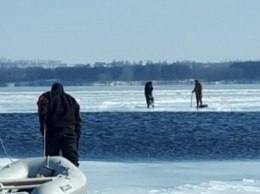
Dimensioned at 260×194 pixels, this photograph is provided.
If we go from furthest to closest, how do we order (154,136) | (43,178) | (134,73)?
1. (134,73)
2. (154,136)
3. (43,178)

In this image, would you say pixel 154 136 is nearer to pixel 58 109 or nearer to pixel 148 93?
pixel 148 93

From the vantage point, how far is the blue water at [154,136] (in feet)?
56.3

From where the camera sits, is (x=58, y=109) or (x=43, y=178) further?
(x=58, y=109)

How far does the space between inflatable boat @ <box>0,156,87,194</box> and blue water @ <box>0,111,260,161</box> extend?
18.8 ft

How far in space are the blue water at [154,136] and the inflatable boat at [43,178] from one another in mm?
5722

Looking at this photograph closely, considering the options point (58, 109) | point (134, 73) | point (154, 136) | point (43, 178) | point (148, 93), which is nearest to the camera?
point (43, 178)

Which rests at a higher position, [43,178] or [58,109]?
[58,109]

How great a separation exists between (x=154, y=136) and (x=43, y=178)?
12343mm

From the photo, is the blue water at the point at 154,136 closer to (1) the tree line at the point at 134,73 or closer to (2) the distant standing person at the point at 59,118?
(2) the distant standing person at the point at 59,118

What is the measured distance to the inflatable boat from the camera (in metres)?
8.72

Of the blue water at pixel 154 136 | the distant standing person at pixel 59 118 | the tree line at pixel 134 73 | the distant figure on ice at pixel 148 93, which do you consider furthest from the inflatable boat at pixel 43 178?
the tree line at pixel 134 73

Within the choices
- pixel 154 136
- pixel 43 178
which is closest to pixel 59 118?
pixel 43 178

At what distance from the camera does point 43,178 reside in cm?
942

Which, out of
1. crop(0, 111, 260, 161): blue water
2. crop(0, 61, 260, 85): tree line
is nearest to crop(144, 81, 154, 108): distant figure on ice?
crop(0, 111, 260, 161): blue water
